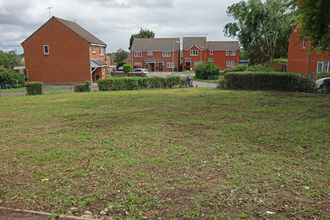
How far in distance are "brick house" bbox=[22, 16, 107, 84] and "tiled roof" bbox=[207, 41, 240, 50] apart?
128 ft

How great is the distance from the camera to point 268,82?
19953 mm

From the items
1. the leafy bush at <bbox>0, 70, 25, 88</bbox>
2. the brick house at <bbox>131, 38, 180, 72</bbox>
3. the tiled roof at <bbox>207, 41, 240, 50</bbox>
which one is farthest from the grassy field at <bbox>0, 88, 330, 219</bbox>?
the tiled roof at <bbox>207, 41, 240, 50</bbox>

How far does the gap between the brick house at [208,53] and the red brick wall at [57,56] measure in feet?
120

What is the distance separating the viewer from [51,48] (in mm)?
37406

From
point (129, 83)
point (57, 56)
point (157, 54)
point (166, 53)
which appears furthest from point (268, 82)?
point (157, 54)

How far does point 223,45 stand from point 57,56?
45.9 meters

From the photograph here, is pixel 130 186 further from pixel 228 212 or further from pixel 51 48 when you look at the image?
pixel 51 48

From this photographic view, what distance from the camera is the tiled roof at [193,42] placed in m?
68.4

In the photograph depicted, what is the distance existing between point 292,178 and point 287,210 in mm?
1298

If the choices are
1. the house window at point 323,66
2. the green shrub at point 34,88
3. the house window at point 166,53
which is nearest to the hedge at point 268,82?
the house window at point 323,66

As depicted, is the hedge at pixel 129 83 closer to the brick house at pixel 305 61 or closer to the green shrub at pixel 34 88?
the green shrub at pixel 34 88

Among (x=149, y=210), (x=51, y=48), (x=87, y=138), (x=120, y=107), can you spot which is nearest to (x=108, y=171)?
(x=149, y=210)

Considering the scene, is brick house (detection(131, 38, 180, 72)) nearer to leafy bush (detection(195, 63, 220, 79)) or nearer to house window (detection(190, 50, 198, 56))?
house window (detection(190, 50, 198, 56))

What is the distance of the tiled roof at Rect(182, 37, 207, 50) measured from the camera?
6838 cm
